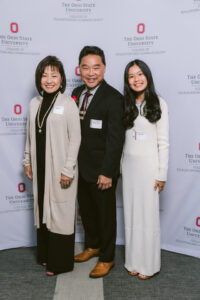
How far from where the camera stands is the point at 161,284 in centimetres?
222

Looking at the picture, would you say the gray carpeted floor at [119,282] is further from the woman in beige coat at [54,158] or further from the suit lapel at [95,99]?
the suit lapel at [95,99]

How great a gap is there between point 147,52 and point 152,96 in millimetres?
746

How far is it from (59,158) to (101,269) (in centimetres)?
90

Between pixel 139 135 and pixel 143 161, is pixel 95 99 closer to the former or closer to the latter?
pixel 139 135

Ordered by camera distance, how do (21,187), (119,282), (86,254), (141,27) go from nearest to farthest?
(119,282), (86,254), (141,27), (21,187)

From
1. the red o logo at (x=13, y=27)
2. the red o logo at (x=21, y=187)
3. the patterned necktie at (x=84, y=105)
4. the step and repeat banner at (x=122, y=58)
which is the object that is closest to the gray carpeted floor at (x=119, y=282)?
the step and repeat banner at (x=122, y=58)

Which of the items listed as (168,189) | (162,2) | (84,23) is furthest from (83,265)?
(162,2)

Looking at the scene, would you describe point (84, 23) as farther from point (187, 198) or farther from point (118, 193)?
point (187, 198)

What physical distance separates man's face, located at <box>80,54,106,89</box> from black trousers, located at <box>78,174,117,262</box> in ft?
2.39

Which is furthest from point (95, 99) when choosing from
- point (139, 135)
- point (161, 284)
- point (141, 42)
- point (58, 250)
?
point (161, 284)

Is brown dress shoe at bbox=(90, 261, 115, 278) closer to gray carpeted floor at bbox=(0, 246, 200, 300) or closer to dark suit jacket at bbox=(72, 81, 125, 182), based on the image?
gray carpeted floor at bbox=(0, 246, 200, 300)

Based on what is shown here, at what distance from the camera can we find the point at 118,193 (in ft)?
9.55

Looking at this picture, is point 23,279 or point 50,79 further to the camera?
point 23,279

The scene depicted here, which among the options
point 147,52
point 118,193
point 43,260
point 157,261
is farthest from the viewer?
point 118,193
